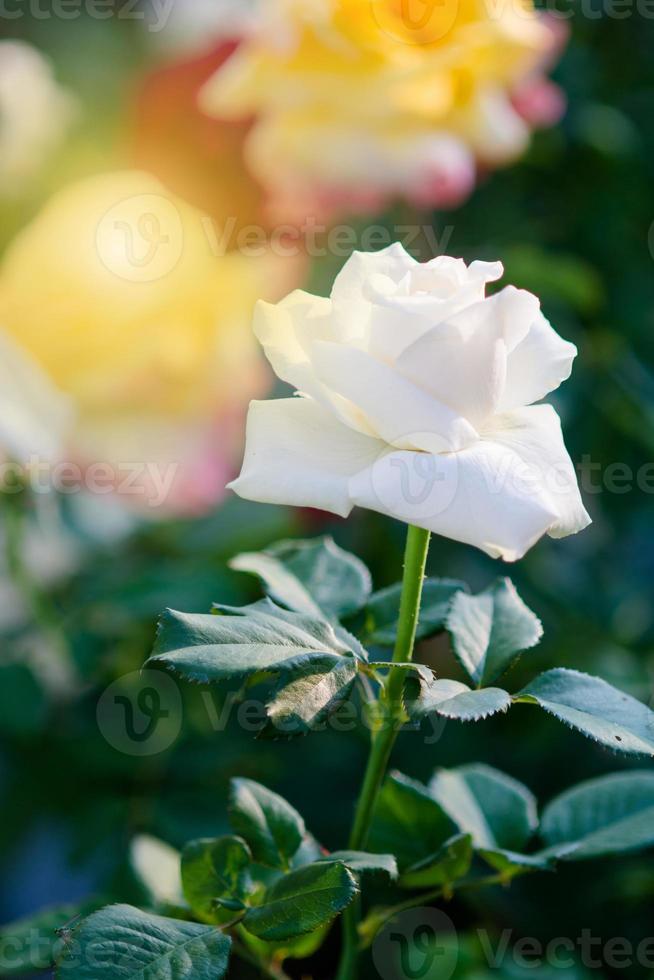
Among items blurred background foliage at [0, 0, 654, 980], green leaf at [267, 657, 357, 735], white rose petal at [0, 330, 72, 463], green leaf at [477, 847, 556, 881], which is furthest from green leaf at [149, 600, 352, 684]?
blurred background foliage at [0, 0, 654, 980]

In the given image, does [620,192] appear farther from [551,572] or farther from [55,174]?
[55,174]

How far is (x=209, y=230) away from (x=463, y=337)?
1.37 feet

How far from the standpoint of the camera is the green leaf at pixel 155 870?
437 mm

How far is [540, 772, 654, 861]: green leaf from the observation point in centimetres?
42

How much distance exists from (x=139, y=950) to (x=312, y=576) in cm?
15

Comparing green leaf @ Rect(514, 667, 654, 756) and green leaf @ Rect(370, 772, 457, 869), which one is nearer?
green leaf @ Rect(514, 667, 654, 756)

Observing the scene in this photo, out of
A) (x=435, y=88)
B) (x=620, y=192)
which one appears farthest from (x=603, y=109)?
(x=435, y=88)

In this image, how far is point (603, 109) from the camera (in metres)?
0.96

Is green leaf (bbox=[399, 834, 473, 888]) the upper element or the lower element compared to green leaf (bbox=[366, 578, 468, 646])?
lower

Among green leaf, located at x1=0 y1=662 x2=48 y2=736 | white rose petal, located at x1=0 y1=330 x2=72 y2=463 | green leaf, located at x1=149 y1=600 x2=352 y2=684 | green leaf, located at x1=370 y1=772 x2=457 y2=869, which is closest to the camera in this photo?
green leaf, located at x1=149 y1=600 x2=352 y2=684

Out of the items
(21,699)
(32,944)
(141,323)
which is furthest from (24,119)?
(32,944)

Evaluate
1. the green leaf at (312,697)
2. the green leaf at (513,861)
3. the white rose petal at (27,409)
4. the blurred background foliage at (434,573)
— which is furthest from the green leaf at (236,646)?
the blurred background foliage at (434,573)

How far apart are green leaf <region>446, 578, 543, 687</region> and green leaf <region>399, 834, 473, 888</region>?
0.20ft

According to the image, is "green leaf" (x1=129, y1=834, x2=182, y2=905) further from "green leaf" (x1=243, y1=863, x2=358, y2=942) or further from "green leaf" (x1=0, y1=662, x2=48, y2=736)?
"green leaf" (x1=0, y1=662, x2=48, y2=736)
